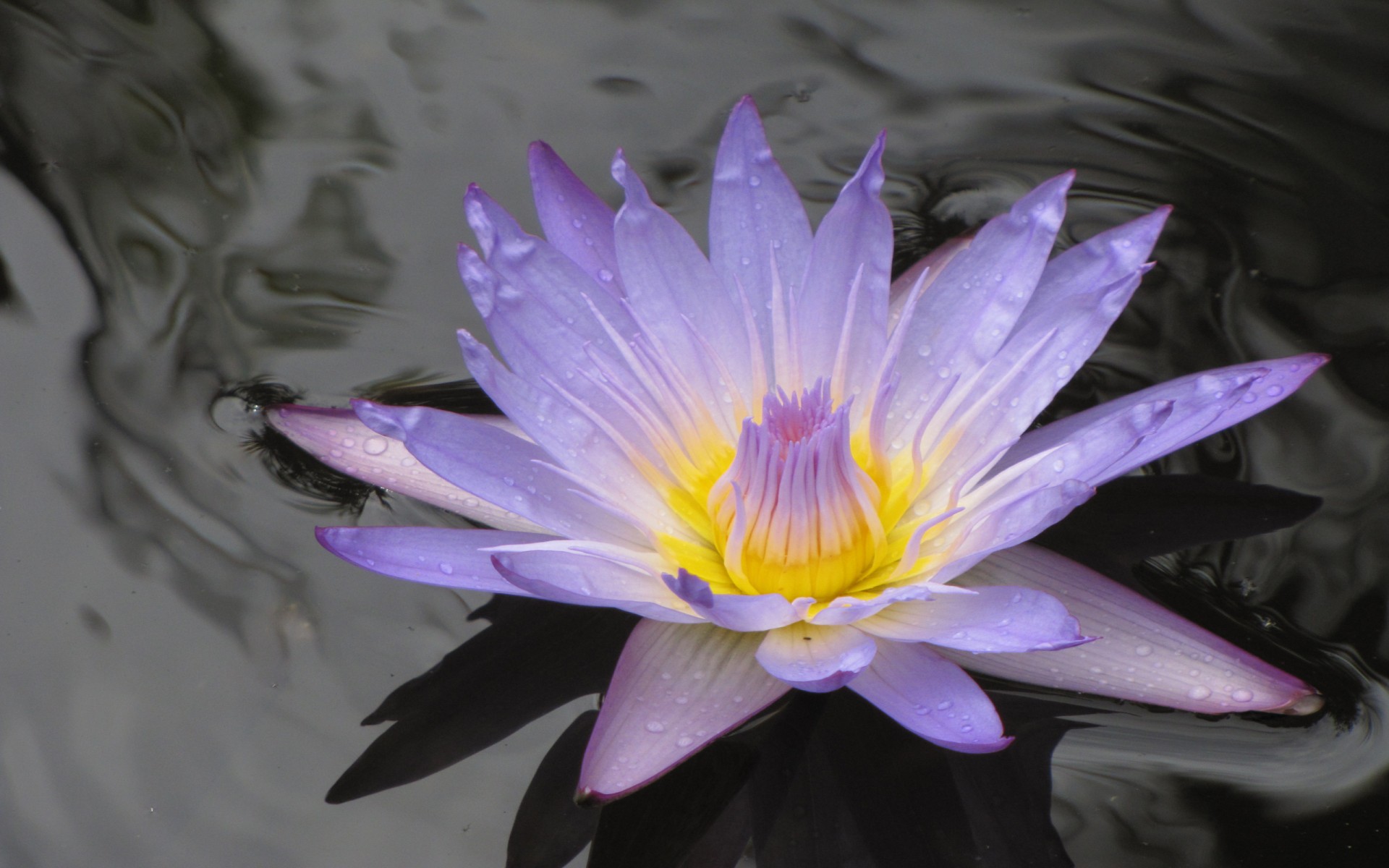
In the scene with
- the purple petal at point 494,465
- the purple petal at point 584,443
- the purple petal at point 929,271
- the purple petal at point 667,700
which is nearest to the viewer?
the purple petal at point 667,700

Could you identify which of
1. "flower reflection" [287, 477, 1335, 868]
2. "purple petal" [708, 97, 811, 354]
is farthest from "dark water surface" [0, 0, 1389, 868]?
"purple petal" [708, 97, 811, 354]

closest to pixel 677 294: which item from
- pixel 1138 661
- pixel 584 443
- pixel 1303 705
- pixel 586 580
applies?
pixel 584 443

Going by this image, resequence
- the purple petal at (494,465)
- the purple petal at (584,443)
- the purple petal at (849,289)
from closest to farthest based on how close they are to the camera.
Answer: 1. the purple petal at (494,465)
2. the purple petal at (584,443)
3. the purple petal at (849,289)

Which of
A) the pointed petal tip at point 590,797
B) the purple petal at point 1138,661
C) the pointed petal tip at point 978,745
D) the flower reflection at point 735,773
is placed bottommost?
the flower reflection at point 735,773

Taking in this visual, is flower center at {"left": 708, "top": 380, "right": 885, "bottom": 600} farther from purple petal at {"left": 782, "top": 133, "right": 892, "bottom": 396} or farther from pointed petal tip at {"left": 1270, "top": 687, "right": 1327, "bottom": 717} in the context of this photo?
pointed petal tip at {"left": 1270, "top": 687, "right": 1327, "bottom": 717}

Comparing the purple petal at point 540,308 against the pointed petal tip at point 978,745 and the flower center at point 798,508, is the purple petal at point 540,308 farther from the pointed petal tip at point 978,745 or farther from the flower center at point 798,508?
the pointed petal tip at point 978,745

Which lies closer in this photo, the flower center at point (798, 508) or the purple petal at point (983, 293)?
the flower center at point (798, 508)

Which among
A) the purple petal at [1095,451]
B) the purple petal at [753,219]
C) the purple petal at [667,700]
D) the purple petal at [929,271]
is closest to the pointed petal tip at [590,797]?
the purple petal at [667,700]
